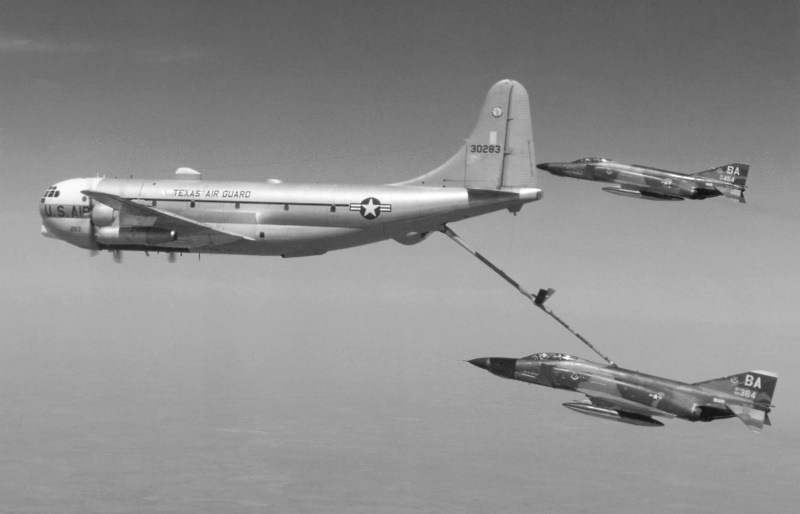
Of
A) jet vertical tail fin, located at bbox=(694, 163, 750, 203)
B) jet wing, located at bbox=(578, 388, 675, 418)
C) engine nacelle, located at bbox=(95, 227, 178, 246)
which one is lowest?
jet wing, located at bbox=(578, 388, 675, 418)

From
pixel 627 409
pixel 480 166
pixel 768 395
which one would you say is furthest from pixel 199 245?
pixel 768 395

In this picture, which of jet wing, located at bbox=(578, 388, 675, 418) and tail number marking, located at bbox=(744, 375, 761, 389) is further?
jet wing, located at bbox=(578, 388, 675, 418)

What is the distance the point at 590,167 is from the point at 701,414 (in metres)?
13.6

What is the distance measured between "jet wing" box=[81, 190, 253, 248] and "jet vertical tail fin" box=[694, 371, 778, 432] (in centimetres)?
2526

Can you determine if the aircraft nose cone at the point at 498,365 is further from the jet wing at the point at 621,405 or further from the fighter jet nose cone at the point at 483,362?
the jet wing at the point at 621,405

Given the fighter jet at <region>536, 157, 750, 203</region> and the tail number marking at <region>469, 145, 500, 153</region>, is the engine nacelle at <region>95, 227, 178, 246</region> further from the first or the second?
the fighter jet at <region>536, 157, 750, 203</region>

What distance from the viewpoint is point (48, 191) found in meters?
47.2

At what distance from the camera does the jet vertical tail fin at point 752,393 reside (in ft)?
125

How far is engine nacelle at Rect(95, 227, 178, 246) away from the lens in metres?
42.7

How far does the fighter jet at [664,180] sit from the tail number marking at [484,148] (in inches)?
92.9

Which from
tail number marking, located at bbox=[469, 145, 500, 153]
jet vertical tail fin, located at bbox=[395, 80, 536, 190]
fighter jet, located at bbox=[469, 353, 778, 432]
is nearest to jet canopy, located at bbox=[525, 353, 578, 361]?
fighter jet, located at bbox=[469, 353, 778, 432]

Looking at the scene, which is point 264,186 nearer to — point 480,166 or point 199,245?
point 199,245

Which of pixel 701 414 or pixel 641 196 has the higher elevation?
pixel 641 196

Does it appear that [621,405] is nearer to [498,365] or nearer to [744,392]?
[744,392]
